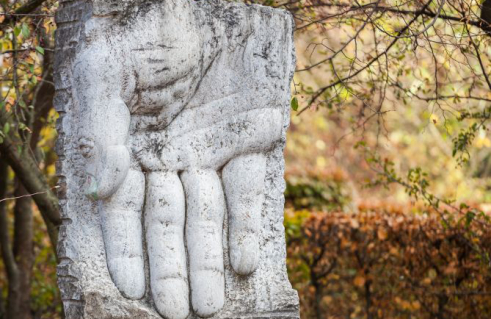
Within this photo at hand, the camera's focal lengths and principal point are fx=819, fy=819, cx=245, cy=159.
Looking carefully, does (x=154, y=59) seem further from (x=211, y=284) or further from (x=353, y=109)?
(x=353, y=109)

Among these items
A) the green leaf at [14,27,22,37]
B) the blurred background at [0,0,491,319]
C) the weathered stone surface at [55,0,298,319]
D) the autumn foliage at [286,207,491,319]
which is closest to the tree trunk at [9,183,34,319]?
the blurred background at [0,0,491,319]

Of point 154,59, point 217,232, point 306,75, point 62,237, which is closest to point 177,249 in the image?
point 217,232

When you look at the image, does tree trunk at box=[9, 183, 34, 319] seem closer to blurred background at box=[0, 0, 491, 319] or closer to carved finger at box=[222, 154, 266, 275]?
blurred background at box=[0, 0, 491, 319]

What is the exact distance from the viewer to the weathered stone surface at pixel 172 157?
327cm

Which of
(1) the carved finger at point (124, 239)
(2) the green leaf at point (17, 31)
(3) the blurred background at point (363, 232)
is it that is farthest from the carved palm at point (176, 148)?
(3) the blurred background at point (363, 232)

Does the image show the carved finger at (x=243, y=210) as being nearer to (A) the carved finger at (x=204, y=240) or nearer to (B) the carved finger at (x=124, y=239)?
(A) the carved finger at (x=204, y=240)

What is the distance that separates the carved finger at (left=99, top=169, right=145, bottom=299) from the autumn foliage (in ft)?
8.88

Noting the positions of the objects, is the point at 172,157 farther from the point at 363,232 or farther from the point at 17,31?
the point at 363,232

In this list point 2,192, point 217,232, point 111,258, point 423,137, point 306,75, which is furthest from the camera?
point 423,137

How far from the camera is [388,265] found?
19.6ft

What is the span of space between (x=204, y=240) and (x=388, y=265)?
283 cm

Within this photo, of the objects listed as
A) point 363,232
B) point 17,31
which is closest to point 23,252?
point 17,31

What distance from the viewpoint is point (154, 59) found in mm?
3377

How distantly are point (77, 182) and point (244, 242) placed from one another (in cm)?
76
